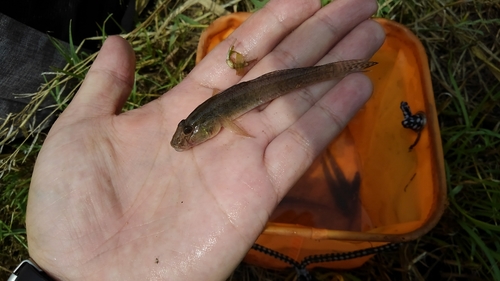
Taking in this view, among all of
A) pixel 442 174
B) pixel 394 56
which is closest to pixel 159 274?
pixel 442 174

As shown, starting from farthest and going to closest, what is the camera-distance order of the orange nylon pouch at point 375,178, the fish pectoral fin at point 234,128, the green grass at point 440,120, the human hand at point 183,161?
the green grass at point 440,120
the fish pectoral fin at point 234,128
the orange nylon pouch at point 375,178
the human hand at point 183,161

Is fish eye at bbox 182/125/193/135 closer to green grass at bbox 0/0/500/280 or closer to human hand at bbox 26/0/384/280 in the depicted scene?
human hand at bbox 26/0/384/280

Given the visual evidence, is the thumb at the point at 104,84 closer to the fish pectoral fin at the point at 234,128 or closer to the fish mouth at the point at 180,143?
the fish mouth at the point at 180,143

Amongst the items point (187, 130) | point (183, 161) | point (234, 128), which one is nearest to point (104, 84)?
point (187, 130)

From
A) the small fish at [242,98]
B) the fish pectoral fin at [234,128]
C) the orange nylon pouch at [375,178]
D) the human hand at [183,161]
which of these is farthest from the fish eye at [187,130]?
the orange nylon pouch at [375,178]

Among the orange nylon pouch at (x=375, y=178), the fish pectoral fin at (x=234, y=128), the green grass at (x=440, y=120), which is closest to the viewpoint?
the orange nylon pouch at (x=375, y=178)

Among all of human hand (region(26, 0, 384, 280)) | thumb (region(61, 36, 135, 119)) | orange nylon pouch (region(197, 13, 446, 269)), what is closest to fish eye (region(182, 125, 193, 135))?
human hand (region(26, 0, 384, 280))
